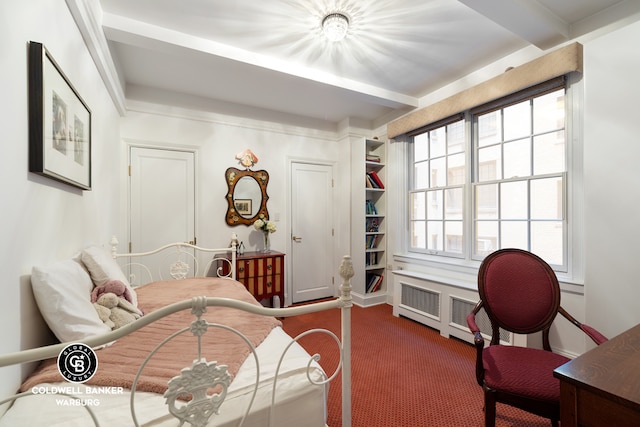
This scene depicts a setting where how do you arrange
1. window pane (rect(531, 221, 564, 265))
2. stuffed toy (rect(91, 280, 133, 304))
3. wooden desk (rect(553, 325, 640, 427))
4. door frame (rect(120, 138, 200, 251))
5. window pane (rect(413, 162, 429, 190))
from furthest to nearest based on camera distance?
1. window pane (rect(413, 162, 429, 190))
2. door frame (rect(120, 138, 200, 251))
3. window pane (rect(531, 221, 564, 265))
4. stuffed toy (rect(91, 280, 133, 304))
5. wooden desk (rect(553, 325, 640, 427))

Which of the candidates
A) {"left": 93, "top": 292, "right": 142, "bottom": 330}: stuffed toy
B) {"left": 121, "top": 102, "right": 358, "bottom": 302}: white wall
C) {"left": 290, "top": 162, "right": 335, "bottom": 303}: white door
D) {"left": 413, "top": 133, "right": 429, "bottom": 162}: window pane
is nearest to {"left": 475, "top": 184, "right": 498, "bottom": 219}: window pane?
{"left": 413, "top": 133, "right": 429, "bottom": 162}: window pane

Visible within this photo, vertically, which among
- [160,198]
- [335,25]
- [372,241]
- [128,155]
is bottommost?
[372,241]

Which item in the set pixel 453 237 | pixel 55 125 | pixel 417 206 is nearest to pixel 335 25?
pixel 55 125

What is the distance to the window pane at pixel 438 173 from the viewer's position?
127 inches

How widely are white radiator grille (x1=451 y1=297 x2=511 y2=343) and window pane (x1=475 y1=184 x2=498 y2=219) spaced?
0.92 meters

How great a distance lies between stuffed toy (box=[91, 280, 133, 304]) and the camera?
1455mm

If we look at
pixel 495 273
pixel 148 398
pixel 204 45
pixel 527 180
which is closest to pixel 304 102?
pixel 204 45

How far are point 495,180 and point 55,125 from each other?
11.0ft

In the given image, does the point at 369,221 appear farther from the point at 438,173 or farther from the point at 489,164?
the point at 489,164

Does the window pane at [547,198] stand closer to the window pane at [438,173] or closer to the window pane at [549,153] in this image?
the window pane at [549,153]

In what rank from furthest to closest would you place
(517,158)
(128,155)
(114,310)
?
(128,155) < (517,158) < (114,310)

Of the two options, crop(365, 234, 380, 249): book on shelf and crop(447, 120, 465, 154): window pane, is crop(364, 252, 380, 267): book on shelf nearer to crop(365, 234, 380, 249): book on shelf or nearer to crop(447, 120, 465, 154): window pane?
crop(365, 234, 380, 249): book on shelf

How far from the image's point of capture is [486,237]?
2.81 m

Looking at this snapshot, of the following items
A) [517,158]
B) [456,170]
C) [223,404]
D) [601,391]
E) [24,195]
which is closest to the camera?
[601,391]
